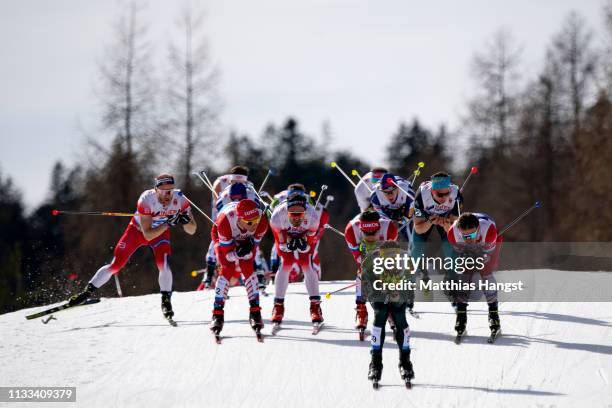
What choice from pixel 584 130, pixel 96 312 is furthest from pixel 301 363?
pixel 584 130

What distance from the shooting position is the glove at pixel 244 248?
11914 mm

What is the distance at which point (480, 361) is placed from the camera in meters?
10.8

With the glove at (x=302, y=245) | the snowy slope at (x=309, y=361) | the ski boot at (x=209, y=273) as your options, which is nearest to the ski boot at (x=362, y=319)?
the snowy slope at (x=309, y=361)

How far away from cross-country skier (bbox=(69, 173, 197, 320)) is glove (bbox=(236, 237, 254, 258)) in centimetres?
163

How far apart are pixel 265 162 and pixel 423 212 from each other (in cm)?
4257

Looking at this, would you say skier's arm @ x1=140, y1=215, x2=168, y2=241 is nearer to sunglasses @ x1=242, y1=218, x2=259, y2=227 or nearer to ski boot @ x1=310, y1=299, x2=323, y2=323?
Answer: sunglasses @ x1=242, y1=218, x2=259, y2=227

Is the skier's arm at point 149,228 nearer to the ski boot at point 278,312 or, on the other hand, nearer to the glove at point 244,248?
the glove at point 244,248

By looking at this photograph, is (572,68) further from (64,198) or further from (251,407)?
(64,198)

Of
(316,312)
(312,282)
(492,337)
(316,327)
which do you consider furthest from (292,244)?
(492,337)

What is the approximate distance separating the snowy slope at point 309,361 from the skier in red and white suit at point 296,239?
18.7 inches

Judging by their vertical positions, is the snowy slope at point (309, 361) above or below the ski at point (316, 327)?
below

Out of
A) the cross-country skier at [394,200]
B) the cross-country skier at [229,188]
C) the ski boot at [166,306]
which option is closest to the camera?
the cross-country skier at [394,200]

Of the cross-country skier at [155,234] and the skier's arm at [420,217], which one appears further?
the cross-country skier at [155,234]

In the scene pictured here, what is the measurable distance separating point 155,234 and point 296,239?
2506 millimetres
